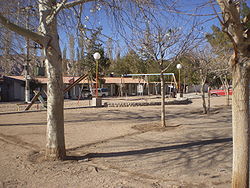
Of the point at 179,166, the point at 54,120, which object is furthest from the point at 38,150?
the point at 179,166

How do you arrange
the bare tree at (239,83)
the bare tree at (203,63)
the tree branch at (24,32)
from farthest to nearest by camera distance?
1. the bare tree at (203,63)
2. the tree branch at (24,32)
3. the bare tree at (239,83)

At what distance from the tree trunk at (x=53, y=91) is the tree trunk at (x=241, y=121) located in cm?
338

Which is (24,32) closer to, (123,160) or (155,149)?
(123,160)

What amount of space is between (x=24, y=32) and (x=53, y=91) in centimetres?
127

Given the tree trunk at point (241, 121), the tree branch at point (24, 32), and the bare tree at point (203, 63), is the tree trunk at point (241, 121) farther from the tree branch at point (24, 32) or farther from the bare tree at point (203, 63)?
the bare tree at point (203, 63)

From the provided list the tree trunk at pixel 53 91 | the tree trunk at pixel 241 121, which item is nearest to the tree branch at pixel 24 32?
the tree trunk at pixel 53 91

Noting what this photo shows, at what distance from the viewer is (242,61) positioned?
2.91 m

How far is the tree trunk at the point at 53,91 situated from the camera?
4934 mm

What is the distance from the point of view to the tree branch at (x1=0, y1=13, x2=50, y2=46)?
447 centimetres

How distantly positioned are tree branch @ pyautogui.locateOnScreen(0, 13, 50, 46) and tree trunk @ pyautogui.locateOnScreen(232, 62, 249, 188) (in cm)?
363

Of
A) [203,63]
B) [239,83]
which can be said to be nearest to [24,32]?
[239,83]

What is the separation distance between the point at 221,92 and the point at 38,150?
3320cm

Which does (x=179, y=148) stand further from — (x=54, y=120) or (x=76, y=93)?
(x=76, y=93)

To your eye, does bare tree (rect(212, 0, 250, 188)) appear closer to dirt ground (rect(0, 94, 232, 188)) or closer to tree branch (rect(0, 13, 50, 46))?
dirt ground (rect(0, 94, 232, 188))
